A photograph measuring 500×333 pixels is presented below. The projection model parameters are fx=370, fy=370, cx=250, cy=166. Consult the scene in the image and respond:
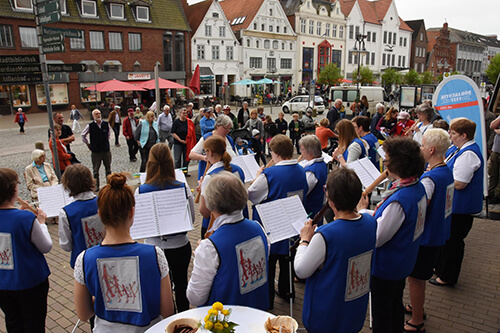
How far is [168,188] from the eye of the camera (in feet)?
11.3

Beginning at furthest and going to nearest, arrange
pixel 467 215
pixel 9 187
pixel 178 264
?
1. pixel 467 215
2. pixel 178 264
3. pixel 9 187

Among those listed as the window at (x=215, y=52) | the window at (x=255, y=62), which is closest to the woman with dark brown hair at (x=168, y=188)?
the window at (x=215, y=52)

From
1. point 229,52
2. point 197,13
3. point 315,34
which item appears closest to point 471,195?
point 229,52

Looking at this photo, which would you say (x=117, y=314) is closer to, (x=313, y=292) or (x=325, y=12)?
(x=313, y=292)

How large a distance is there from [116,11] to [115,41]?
2.60 meters

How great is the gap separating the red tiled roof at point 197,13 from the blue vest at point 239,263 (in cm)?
3936

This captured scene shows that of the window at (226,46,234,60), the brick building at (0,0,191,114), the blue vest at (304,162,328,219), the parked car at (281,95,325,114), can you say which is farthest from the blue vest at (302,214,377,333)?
the window at (226,46,234,60)

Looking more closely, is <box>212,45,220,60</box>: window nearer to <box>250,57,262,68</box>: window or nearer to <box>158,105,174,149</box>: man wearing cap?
<box>250,57,262,68</box>: window

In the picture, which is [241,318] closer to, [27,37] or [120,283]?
[120,283]

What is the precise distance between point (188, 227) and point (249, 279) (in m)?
0.97

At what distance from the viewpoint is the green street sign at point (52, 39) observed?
5656mm

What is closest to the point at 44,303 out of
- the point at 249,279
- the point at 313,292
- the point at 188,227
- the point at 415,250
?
the point at 188,227

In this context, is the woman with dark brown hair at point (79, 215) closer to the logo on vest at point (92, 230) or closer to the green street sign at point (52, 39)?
the logo on vest at point (92, 230)

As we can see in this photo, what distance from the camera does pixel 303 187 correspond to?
4043 mm
